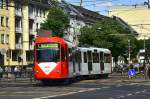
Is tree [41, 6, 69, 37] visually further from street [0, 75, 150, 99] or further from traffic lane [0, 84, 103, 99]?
traffic lane [0, 84, 103, 99]

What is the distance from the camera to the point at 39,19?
4109 inches

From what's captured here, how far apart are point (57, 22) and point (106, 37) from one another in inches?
844

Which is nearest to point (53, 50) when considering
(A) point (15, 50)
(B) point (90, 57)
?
(B) point (90, 57)

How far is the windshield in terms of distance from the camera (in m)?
41.9

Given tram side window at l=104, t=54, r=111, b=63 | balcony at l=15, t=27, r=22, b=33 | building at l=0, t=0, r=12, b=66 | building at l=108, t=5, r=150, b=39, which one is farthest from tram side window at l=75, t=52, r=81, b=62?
building at l=108, t=5, r=150, b=39

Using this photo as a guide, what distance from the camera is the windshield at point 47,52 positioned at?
4188 cm

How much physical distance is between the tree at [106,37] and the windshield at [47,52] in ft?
194

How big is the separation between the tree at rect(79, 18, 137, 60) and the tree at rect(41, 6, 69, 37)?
602 inches

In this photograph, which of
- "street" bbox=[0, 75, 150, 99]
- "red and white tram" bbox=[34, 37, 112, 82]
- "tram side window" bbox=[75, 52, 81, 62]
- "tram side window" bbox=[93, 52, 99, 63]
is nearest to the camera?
"street" bbox=[0, 75, 150, 99]

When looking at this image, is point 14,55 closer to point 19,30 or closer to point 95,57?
point 19,30

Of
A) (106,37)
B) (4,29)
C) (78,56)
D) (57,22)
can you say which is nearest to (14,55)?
(4,29)

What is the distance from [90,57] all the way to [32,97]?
2720 cm

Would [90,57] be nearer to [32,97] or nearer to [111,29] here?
[32,97]

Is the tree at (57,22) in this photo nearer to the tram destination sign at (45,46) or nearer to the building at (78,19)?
the building at (78,19)
